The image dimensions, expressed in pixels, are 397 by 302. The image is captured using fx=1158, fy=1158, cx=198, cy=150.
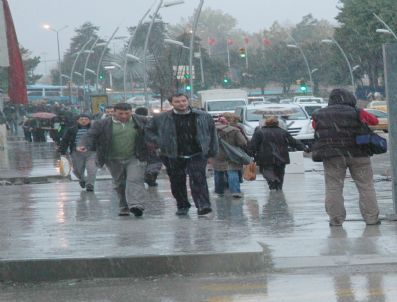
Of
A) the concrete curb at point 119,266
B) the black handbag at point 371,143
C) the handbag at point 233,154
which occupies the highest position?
the black handbag at point 371,143

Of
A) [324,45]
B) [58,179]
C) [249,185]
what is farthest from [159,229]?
[324,45]

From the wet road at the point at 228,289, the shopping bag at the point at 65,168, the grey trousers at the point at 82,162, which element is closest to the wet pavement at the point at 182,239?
the wet road at the point at 228,289

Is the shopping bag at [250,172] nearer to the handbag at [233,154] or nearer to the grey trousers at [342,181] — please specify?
the handbag at [233,154]

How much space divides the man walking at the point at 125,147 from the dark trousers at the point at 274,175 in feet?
→ 19.4

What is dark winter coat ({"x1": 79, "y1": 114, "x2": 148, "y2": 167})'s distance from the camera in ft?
45.2

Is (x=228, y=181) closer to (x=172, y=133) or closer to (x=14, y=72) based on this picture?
(x=172, y=133)

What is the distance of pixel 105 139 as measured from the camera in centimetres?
1383

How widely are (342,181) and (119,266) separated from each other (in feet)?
12.6

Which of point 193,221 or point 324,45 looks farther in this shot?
point 324,45

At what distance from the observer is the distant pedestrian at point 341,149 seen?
1240 cm

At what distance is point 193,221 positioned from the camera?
12570 millimetres

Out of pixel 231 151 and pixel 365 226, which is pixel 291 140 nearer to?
pixel 231 151

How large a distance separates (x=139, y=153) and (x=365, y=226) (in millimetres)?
2864

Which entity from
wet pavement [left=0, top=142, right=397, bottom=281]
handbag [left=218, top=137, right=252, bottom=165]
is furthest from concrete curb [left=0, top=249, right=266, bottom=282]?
handbag [left=218, top=137, right=252, bottom=165]
